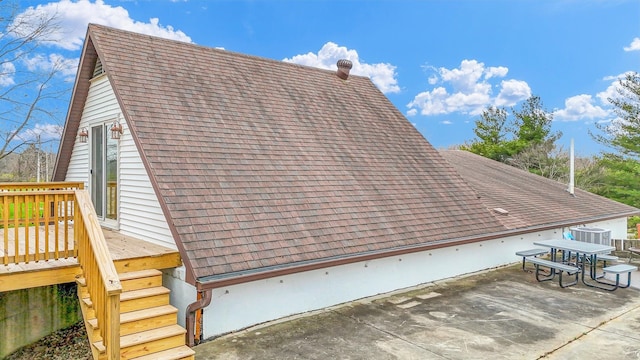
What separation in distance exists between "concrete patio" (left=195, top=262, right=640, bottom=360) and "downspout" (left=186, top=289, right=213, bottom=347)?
0.16 m

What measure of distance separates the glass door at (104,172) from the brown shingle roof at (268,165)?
1337 millimetres

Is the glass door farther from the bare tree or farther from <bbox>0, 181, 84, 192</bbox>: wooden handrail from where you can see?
the bare tree

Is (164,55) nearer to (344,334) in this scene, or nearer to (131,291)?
(131,291)

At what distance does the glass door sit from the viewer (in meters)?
6.83

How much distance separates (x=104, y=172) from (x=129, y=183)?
1.25 meters

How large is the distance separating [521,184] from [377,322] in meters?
9.23

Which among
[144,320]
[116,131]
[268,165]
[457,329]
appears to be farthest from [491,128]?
[144,320]

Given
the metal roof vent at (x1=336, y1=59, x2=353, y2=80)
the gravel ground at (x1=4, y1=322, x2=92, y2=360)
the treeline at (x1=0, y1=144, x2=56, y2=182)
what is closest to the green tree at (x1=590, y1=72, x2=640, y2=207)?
the metal roof vent at (x1=336, y1=59, x2=353, y2=80)

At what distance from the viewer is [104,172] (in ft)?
23.5

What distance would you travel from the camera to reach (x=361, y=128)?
9.11 metres

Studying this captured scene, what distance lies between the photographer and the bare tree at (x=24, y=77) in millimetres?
12680

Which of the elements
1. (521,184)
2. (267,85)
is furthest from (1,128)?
(521,184)

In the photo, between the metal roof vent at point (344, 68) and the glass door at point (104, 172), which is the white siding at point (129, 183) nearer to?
the glass door at point (104, 172)

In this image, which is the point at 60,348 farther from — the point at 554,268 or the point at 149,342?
the point at 554,268
